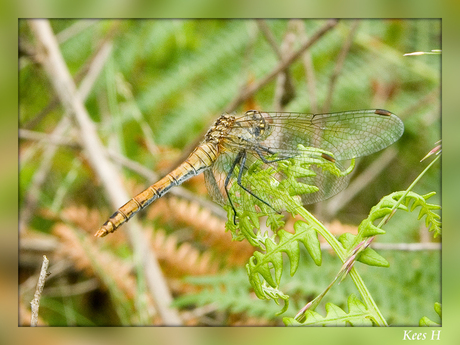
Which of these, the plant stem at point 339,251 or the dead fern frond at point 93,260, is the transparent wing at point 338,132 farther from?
Answer: the dead fern frond at point 93,260

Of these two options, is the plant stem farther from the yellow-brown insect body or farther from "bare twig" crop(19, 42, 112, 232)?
"bare twig" crop(19, 42, 112, 232)

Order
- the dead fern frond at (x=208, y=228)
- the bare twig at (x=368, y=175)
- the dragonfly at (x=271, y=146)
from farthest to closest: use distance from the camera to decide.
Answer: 1. the bare twig at (x=368, y=175)
2. the dead fern frond at (x=208, y=228)
3. the dragonfly at (x=271, y=146)

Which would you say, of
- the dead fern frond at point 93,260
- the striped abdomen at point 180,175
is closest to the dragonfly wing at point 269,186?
the striped abdomen at point 180,175

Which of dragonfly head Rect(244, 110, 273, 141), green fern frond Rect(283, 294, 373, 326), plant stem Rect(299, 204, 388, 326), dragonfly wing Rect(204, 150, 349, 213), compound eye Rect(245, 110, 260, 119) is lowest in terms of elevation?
green fern frond Rect(283, 294, 373, 326)

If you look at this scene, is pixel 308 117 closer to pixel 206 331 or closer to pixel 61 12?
pixel 206 331

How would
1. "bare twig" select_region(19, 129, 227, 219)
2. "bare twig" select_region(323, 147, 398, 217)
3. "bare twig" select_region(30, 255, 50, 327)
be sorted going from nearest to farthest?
"bare twig" select_region(30, 255, 50, 327) → "bare twig" select_region(19, 129, 227, 219) → "bare twig" select_region(323, 147, 398, 217)

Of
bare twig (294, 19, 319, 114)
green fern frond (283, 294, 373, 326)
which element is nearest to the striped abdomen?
green fern frond (283, 294, 373, 326)
